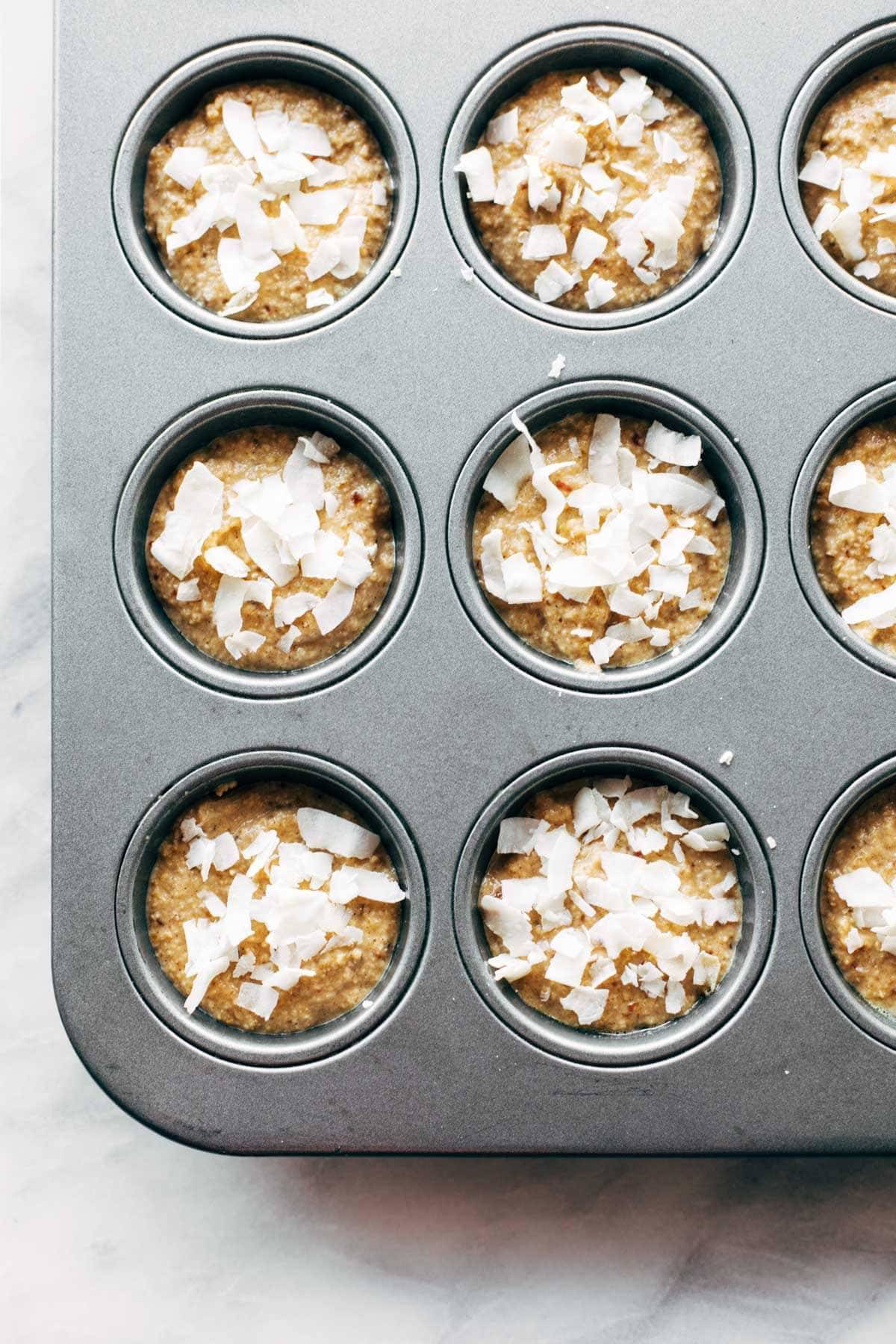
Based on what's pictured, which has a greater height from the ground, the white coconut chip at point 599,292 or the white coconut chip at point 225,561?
the white coconut chip at point 599,292

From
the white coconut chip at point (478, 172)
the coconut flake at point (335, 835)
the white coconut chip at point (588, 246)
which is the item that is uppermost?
the white coconut chip at point (478, 172)

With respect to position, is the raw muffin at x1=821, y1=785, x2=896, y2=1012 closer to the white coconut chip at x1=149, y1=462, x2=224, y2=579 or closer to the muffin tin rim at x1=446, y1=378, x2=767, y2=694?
the muffin tin rim at x1=446, y1=378, x2=767, y2=694

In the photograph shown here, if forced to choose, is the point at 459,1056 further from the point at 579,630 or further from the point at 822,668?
the point at 822,668

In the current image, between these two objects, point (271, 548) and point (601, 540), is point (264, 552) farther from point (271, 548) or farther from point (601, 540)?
point (601, 540)

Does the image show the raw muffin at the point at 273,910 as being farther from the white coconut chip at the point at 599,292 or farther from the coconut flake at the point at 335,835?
the white coconut chip at the point at 599,292

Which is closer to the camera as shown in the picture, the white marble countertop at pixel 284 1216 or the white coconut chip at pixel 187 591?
the white coconut chip at pixel 187 591


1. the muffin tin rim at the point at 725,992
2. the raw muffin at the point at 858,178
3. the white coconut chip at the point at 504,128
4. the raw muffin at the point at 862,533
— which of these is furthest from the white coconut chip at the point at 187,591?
the raw muffin at the point at 858,178
